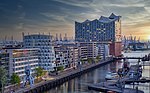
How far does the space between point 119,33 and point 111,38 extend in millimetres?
9572

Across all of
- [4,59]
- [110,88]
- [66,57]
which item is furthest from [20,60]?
[66,57]

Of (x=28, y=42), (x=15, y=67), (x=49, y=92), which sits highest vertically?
(x=28, y=42)

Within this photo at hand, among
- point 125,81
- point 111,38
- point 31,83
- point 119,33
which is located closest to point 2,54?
point 31,83

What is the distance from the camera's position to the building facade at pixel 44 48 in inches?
1859

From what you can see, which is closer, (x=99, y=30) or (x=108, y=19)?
(x=99, y=30)

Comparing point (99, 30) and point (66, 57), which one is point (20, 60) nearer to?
point (66, 57)

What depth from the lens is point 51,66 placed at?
156 feet

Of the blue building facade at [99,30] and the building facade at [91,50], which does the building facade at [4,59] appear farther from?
the blue building facade at [99,30]

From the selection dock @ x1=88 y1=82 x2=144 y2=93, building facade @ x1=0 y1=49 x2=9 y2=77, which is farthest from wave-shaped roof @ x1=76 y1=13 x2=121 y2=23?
building facade @ x1=0 y1=49 x2=9 y2=77

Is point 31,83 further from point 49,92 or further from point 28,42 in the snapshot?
point 28,42

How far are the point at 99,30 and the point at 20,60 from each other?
83594 mm

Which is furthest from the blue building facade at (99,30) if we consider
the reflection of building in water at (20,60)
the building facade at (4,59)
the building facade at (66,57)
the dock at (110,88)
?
the building facade at (4,59)

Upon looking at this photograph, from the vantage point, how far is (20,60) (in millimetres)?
38719

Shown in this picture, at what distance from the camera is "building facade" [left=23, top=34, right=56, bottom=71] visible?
47.2 meters
